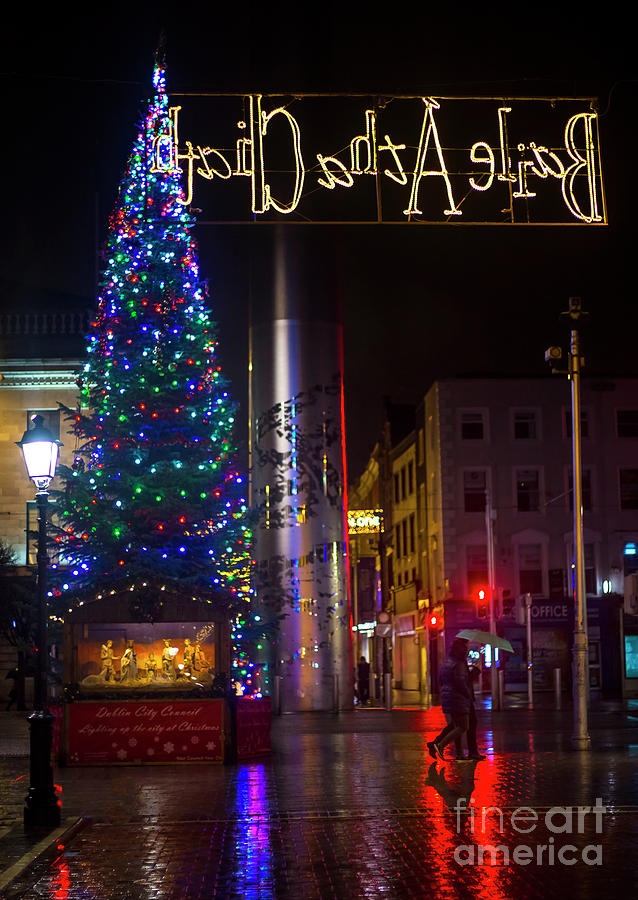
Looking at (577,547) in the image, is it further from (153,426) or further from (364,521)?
(364,521)

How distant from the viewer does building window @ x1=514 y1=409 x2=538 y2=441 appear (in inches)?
2266

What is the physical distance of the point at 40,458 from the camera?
14.7m

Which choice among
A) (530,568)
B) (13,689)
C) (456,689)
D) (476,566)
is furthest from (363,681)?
(456,689)

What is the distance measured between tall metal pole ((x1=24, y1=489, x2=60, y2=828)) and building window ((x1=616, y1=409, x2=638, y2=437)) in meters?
45.5

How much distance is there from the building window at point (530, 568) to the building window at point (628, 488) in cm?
451

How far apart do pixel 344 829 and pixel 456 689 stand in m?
7.00

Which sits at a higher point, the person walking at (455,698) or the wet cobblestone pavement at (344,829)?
the person walking at (455,698)

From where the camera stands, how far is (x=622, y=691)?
55.1 meters

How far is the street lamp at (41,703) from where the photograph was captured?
41.9 ft

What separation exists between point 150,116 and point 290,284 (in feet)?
48.4

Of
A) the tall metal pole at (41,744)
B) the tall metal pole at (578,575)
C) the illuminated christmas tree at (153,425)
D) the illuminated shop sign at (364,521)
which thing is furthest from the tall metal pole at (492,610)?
the tall metal pole at (41,744)

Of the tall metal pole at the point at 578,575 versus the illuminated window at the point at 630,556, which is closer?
the tall metal pole at the point at 578,575

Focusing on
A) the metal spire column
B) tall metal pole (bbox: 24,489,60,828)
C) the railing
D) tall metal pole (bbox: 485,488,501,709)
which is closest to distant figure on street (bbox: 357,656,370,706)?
tall metal pole (bbox: 485,488,501,709)

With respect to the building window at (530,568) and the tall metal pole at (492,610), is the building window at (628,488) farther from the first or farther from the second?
the tall metal pole at (492,610)
